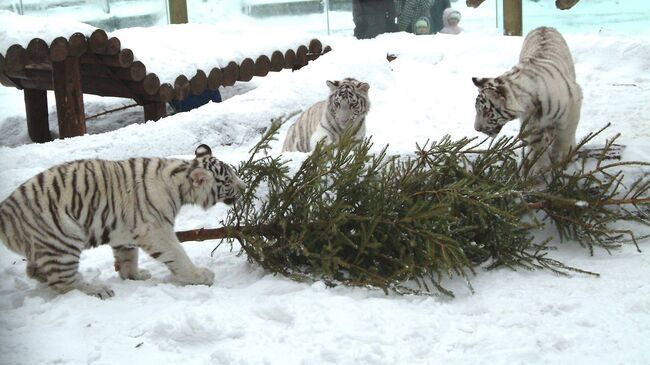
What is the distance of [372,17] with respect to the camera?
7594mm

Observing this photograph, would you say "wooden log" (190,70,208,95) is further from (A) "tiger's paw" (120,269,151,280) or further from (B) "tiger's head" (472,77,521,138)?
(A) "tiger's paw" (120,269,151,280)

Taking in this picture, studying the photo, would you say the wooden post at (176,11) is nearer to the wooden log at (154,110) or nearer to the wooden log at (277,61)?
the wooden log at (277,61)

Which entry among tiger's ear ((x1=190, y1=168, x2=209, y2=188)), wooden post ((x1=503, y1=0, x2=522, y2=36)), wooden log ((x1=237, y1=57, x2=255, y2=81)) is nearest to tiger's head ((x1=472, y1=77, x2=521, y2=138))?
tiger's ear ((x1=190, y1=168, x2=209, y2=188))

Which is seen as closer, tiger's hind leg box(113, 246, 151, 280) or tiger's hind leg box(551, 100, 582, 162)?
tiger's hind leg box(113, 246, 151, 280)

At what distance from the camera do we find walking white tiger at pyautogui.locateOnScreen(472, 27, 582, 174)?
3441mm

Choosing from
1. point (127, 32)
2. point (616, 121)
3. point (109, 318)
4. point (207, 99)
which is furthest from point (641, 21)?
point (109, 318)

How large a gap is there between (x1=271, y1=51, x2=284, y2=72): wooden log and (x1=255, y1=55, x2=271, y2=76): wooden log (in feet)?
0.25

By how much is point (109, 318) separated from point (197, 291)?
12.9 inches

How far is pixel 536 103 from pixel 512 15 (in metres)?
4.53

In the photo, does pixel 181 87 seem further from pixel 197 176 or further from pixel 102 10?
pixel 197 176

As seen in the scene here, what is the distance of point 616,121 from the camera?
16.4ft

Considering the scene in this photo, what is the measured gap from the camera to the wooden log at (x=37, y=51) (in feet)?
16.8

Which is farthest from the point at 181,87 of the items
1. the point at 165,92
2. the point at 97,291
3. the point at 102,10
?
the point at 97,291

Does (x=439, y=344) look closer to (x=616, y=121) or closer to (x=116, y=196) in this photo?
(x=116, y=196)
